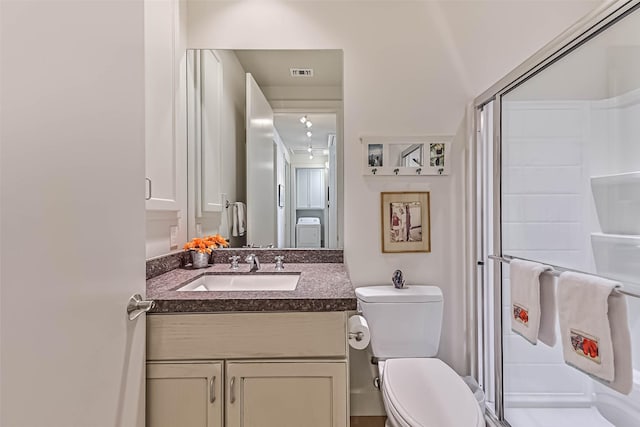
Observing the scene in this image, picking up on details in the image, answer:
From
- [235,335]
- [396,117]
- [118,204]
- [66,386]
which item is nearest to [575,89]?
[396,117]

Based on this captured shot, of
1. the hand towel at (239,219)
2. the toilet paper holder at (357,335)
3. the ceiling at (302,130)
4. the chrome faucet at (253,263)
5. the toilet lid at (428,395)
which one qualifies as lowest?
the toilet lid at (428,395)

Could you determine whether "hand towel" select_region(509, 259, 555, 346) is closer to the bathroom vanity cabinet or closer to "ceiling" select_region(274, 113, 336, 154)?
the bathroom vanity cabinet

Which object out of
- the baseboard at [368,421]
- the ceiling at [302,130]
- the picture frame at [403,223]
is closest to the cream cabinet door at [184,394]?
the baseboard at [368,421]

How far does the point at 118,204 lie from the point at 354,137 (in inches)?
49.0

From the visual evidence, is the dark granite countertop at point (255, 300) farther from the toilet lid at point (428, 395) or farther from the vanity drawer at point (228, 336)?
the toilet lid at point (428, 395)

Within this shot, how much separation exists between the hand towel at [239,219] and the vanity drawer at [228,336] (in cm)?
80

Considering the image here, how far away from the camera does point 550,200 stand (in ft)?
5.87

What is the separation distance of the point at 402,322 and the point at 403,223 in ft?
1.66

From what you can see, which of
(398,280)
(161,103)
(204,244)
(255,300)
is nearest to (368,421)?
(398,280)

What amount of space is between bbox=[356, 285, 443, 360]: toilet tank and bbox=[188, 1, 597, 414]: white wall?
210mm

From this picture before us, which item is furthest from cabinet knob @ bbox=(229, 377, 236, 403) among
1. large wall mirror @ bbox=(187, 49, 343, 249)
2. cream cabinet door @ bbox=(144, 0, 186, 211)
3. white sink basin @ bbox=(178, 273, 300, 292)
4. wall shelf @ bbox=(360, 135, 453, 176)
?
wall shelf @ bbox=(360, 135, 453, 176)

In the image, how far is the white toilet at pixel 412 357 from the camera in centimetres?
123

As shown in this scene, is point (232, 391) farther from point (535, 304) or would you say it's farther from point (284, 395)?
point (535, 304)

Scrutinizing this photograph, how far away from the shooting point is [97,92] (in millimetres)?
760
